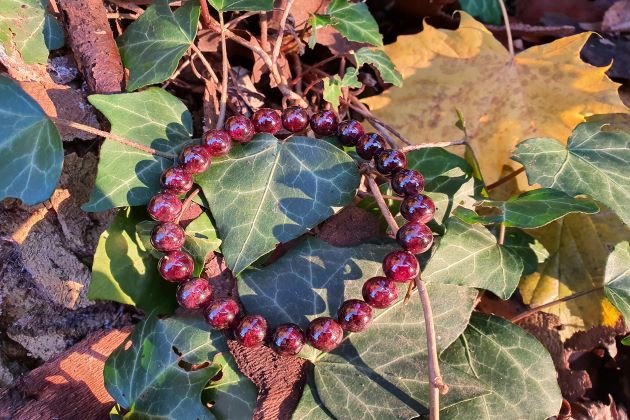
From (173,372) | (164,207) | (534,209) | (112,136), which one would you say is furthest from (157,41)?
(534,209)

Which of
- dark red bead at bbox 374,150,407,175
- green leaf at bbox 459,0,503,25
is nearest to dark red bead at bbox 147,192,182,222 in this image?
dark red bead at bbox 374,150,407,175

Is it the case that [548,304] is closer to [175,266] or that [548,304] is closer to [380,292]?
[380,292]

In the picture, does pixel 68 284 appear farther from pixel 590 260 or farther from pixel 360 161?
pixel 590 260

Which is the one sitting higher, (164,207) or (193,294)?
(164,207)

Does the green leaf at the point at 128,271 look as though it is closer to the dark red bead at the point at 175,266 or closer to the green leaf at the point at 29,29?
the dark red bead at the point at 175,266

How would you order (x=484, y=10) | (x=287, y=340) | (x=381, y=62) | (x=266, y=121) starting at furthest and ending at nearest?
(x=484, y=10)
(x=381, y=62)
(x=266, y=121)
(x=287, y=340)

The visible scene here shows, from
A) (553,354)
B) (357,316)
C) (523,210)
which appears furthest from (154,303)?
(553,354)

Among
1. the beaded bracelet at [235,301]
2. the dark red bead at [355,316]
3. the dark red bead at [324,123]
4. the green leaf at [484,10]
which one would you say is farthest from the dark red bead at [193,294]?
the green leaf at [484,10]
